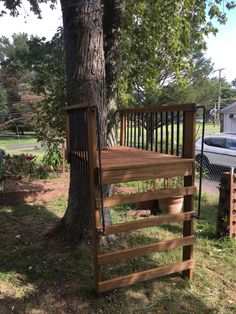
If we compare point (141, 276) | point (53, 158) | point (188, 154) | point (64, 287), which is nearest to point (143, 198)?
point (188, 154)

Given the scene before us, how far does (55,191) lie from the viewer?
239 inches

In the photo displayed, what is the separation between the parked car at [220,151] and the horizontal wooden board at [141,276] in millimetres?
7357

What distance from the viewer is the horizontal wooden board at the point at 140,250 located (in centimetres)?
269

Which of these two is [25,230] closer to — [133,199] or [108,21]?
[133,199]

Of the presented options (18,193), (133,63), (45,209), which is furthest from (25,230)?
(133,63)

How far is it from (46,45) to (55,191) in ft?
15.7

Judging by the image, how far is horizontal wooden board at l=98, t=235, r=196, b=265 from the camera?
2.69 metres

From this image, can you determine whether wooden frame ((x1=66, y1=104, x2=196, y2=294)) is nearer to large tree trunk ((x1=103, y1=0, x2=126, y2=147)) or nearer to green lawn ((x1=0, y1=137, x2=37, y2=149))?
large tree trunk ((x1=103, y1=0, x2=126, y2=147))

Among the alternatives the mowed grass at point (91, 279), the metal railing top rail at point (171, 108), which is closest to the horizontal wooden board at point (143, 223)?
the mowed grass at point (91, 279)

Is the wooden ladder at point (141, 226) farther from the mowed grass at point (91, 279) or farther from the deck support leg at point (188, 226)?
the mowed grass at point (91, 279)

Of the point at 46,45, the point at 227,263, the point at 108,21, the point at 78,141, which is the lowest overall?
the point at 227,263

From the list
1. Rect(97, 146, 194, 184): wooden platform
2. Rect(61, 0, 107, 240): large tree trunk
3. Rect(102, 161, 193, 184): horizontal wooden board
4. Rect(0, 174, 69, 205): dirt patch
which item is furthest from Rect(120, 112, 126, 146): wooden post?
Rect(0, 174, 69, 205): dirt patch

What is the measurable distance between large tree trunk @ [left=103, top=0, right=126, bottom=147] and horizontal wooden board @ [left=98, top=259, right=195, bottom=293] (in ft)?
6.70

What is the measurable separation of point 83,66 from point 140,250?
198 cm
